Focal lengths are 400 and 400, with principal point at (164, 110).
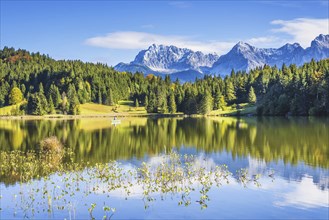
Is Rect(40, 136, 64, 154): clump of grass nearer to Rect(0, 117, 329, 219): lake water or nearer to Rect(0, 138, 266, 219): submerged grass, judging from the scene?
Rect(0, 117, 329, 219): lake water

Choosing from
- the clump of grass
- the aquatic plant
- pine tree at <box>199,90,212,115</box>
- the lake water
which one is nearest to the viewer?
the lake water

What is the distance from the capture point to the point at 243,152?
5541 cm

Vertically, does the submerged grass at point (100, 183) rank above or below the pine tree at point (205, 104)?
below

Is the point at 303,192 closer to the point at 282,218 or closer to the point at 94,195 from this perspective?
the point at 282,218

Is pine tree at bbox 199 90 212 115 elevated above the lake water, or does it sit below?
above

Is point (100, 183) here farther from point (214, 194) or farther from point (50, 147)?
point (50, 147)


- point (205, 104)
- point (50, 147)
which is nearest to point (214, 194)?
point (50, 147)

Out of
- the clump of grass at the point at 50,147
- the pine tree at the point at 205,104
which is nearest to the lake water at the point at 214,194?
the clump of grass at the point at 50,147

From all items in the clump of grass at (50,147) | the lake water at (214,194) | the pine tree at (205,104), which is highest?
the pine tree at (205,104)

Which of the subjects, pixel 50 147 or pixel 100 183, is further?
pixel 50 147

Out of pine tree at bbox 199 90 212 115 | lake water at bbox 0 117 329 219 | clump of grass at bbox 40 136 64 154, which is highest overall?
pine tree at bbox 199 90 212 115


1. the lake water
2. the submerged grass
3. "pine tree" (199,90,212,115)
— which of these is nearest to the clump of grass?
the lake water

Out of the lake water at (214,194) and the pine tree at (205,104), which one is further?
the pine tree at (205,104)

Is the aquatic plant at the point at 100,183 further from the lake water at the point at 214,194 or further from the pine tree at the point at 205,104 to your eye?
the pine tree at the point at 205,104
